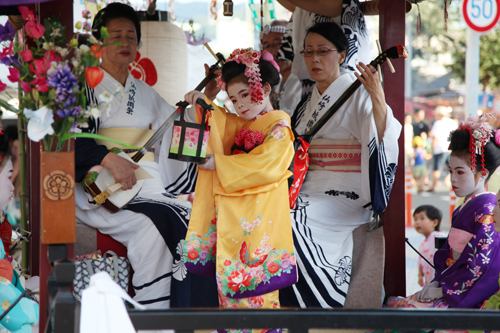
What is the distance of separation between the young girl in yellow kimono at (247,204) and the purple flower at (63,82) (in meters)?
0.93

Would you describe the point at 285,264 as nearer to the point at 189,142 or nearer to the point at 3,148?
the point at 189,142

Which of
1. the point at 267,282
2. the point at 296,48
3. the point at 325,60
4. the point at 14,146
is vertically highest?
the point at 296,48

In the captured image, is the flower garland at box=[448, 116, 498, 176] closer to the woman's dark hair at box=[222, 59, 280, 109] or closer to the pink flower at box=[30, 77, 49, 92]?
the woman's dark hair at box=[222, 59, 280, 109]

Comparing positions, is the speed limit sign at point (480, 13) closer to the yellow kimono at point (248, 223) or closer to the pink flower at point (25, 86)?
the yellow kimono at point (248, 223)

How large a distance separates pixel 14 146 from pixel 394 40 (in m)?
3.54

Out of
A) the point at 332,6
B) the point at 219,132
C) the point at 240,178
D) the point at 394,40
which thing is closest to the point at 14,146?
the point at 219,132

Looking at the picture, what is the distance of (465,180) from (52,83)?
2.55m

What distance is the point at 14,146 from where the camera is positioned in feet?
15.2

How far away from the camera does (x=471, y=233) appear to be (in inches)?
122

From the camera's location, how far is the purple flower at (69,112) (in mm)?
2000

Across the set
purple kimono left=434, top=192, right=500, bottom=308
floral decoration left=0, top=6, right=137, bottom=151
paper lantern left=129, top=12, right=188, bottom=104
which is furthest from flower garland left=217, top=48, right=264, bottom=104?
paper lantern left=129, top=12, right=188, bottom=104

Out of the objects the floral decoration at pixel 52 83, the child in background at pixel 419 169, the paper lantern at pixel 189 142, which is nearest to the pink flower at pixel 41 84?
the floral decoration at pixel 52 83

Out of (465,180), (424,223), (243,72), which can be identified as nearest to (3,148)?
(243,72)

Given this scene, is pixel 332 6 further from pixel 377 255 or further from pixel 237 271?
pixel 237 271
